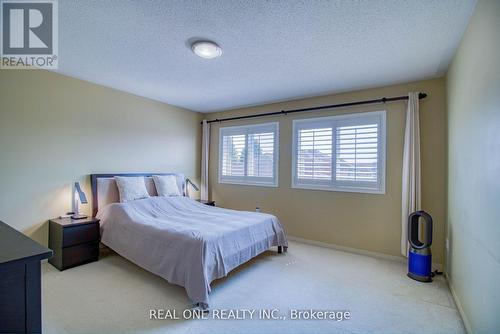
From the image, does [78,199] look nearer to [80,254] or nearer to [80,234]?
[80,234]

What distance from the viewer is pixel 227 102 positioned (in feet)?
14.9

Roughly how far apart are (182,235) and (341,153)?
105 inches

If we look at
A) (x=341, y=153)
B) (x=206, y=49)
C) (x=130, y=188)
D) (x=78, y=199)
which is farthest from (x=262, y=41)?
(x=78, y=199)

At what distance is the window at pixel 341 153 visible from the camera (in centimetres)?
351

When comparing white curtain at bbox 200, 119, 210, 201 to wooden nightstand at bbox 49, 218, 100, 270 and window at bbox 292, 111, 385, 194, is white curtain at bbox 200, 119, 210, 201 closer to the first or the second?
window at bbox 292, 111, 385, 194

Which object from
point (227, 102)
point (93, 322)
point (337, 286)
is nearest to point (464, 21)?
point (337, 286)

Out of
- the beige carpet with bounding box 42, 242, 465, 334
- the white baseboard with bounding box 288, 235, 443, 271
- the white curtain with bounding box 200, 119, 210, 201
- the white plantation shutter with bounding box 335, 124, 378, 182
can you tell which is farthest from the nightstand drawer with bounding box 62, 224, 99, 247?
the white plantation shutter with bounding box 335, 124, 378, 182

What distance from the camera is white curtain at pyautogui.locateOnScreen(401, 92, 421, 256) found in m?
3.10

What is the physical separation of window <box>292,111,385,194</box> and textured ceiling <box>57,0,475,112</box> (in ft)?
1.88

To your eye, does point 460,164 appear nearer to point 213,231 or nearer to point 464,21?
point 464,21

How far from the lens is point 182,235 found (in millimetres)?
2457

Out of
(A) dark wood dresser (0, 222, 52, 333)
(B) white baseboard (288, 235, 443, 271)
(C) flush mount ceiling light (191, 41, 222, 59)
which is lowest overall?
(B) white baseboard (288, 235, 443, 271)

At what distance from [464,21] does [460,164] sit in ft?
4.13

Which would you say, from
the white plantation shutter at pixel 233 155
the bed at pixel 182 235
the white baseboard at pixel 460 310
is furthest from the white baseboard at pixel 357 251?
the white plantation shutter at pixel 233 155
